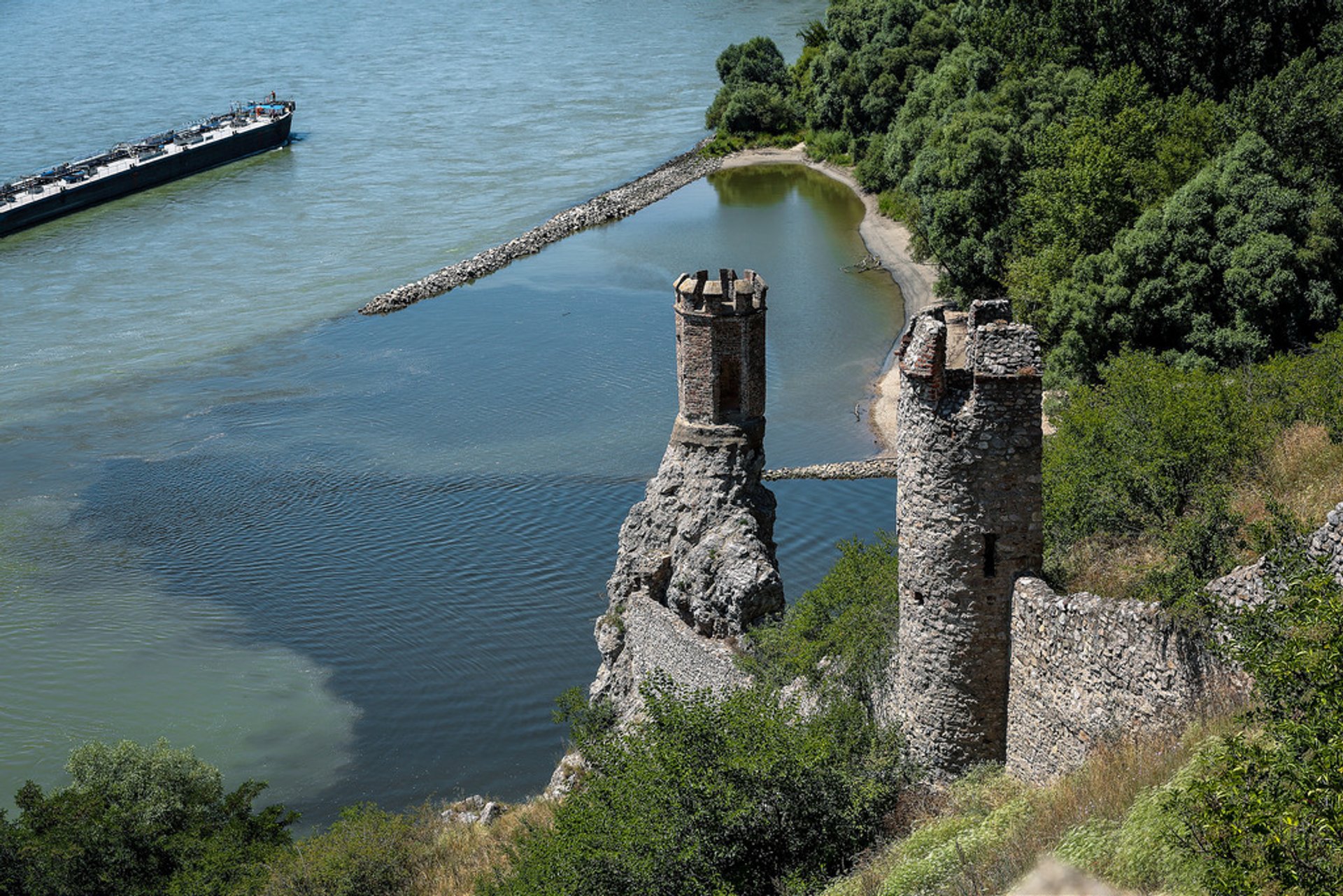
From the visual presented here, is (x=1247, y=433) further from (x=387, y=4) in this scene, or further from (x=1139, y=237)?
(x=387, y=4)

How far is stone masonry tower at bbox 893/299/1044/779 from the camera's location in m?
16.8

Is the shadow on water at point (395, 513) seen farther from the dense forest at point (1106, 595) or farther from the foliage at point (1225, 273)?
the foliage at point (1225, 273)

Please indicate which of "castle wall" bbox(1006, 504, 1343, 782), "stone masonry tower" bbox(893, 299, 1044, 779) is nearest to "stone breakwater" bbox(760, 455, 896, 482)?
"stone masonry tower" bbox(893, 299, 1044, 779)

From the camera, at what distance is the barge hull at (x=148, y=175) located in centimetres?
9106

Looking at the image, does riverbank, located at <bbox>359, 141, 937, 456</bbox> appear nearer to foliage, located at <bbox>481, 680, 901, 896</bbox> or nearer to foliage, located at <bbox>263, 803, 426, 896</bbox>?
foliage, located at <bbox>263, 803, 426, 896</bbox>

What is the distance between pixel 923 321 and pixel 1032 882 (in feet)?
23.2

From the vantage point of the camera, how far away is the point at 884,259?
7562 cm

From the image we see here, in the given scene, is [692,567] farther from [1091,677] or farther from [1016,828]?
[1016,828]

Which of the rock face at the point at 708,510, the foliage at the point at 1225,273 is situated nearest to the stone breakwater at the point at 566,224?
the foliage at the point at 1225,273

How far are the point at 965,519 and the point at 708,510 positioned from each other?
1084cm

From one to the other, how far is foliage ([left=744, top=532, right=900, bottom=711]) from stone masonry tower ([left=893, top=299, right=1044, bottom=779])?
1.88 m

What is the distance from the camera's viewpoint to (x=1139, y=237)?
1673 inches

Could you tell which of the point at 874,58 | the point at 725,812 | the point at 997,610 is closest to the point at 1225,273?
the point at 997,610

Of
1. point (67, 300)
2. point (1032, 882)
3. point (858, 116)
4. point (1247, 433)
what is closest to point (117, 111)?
point (67, 300)
